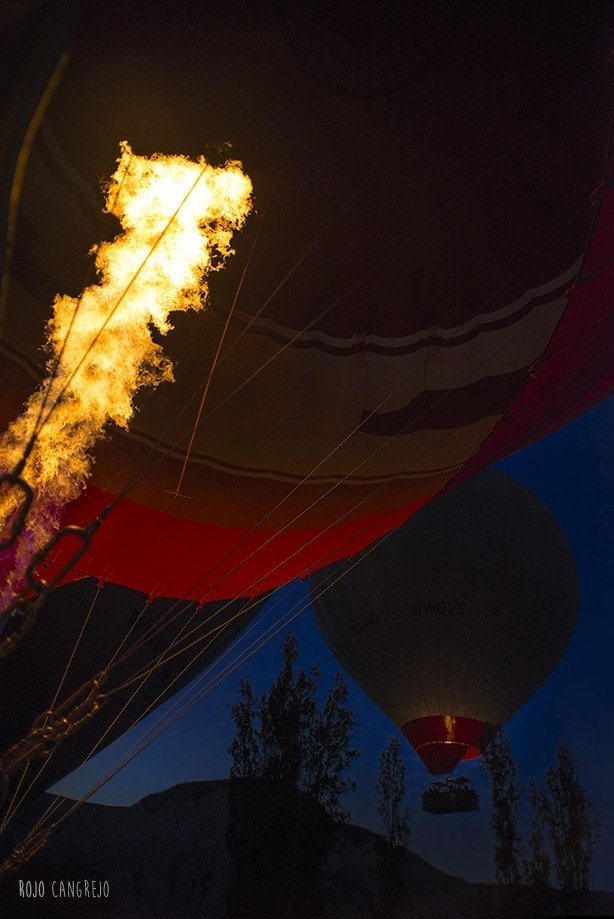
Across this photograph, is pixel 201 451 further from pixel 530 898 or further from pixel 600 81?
pixel 530 898

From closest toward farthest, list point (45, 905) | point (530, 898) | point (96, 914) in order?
point (530, 898)
point (45, 905)
point (96, 914)

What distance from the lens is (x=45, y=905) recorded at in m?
14.9

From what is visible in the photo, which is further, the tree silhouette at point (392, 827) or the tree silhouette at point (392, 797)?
the tree silhouette at point (392, 797)

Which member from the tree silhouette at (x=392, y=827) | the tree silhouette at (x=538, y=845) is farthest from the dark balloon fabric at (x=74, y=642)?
the tree silhouette at (x=538, y=845)

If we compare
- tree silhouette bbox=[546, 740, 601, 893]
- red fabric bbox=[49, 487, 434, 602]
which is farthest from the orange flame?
tree silhouette bbox=[546, 740, 601, 893]

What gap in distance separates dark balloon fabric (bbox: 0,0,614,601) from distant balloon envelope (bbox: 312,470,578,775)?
445cm

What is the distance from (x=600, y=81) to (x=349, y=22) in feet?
4.58

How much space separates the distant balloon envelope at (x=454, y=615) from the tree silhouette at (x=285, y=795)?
3.39 meters

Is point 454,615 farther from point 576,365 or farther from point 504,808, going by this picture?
point 504,808

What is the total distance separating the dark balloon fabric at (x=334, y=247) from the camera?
397 centimetres

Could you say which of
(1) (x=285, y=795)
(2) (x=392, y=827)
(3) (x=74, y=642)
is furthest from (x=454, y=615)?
(2) (x=392, y=827)

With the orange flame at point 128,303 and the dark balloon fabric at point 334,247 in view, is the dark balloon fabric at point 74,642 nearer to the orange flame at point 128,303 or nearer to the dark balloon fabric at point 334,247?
the dark balloon fabric at point 334,247

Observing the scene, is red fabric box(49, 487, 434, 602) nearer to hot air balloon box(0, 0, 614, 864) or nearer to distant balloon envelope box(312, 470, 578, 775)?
hot air balloon box(0, 0, 614, 864)

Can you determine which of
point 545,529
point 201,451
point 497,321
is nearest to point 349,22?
point 497,321
